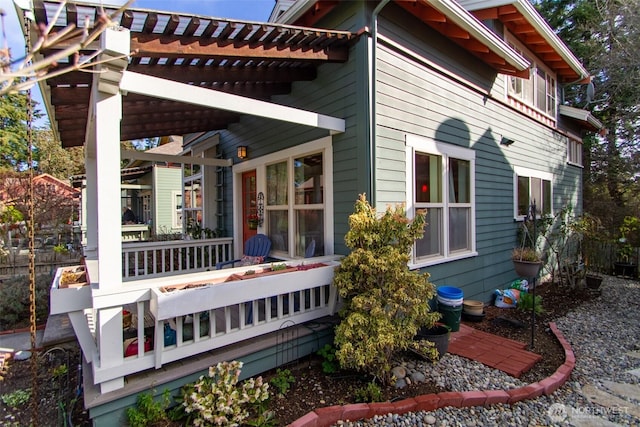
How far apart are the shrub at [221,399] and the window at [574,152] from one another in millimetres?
9586

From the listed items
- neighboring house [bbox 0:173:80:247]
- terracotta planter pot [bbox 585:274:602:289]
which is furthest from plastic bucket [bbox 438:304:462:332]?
neighboring house [bbox 0:173:80:247]

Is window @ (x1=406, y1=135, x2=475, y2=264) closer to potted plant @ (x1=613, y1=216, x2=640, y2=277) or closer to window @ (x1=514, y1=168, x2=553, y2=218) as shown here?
window @ (x1=514, y1=168, x2=553, y2=218)

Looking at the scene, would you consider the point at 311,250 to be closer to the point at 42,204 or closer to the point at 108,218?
the point at 108,218

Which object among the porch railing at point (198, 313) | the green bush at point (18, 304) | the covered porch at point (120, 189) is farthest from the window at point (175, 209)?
the porch railing at point (198, 313)

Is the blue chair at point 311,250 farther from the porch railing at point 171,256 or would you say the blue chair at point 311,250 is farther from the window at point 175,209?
the window at point 175,209

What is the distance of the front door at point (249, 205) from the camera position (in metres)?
5.50

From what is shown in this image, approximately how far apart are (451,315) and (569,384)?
1.23 meters

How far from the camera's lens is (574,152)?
29.2 feet

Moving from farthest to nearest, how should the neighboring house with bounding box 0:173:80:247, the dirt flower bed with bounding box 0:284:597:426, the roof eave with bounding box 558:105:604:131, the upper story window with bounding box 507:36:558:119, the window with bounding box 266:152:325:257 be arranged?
the neighboring house with bounding box 0:173:80:247
the roof eave with bounding box 558:105:604:131
the upper story window with bounding box 507:36:558:119
the window with bounding box 266:152:325:257
the dirt flower bed with bounding box 0:284:597:426

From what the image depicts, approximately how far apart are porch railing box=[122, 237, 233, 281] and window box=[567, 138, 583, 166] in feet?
29.1

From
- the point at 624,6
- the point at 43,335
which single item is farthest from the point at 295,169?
the point at 624,6

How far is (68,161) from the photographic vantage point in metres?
20.2

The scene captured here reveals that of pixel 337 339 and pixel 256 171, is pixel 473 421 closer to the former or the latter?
pixel 337 339

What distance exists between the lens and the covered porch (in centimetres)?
229
